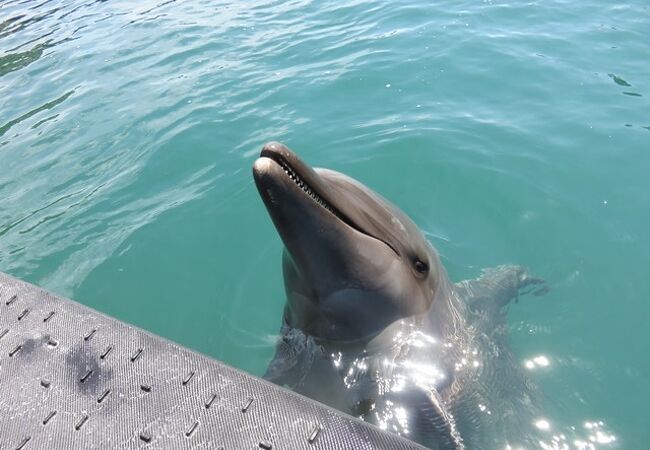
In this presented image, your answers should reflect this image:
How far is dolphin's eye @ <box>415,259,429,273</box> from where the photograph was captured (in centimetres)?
494

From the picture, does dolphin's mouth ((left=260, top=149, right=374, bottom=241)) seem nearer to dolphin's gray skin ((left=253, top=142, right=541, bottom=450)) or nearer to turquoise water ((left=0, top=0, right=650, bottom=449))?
dolphin's gray skin ((left=253, top=142, right=541, bottom=450))

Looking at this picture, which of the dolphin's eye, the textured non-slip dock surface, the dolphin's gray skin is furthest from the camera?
the dolphin's eye

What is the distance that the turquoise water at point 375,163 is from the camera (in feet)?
21.5

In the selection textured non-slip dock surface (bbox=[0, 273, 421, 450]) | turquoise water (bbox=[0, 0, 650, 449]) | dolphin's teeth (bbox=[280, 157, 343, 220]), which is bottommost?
turquoise water (bbox=[0, 0, 650, 449])

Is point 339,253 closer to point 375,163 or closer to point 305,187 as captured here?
point 305,187

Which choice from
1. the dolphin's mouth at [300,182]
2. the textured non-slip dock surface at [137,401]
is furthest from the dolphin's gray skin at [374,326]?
the textured non-slip dock surface at [137,401]

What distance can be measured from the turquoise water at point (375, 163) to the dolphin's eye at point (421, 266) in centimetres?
179

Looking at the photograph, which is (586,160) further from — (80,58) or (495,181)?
(80,58)

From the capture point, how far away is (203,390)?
324 centimetres

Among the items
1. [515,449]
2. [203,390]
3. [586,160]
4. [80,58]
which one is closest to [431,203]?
→ [586,160]

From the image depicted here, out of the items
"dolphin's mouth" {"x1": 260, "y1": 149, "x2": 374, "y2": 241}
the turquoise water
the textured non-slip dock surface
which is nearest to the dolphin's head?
"dolphin's mouth" {"x1": 260, "y1": 149, "x2": 374, "y2": 241}

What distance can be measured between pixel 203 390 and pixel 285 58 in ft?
36.3

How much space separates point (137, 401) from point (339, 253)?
1.73m

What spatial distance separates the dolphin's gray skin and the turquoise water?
31.1 inches
